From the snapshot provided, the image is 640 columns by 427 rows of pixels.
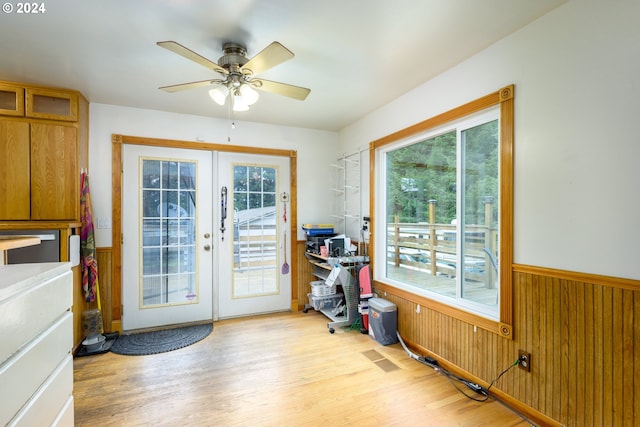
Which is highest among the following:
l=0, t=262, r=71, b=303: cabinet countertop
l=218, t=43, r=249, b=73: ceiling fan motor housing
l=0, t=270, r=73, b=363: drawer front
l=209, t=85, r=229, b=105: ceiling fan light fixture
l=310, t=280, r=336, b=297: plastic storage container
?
l=218, t=43, r=249, b=73: ceiling fan motor housing

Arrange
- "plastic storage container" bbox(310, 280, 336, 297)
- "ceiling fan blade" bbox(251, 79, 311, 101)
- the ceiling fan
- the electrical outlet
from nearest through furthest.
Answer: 1. the ceiling fan
2. the electrical outlet
3. "ceiling fan blade" bbox(251, 79, 311, 101)
4. "plastic storage container" bbox(310, 280, 336, 297)

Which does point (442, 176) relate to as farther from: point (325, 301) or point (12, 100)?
point (12, 100)

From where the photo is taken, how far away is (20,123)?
104 inches

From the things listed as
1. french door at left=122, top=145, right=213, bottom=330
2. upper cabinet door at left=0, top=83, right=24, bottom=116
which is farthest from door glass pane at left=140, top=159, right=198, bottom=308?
upper cabinet door at left=0, top=83, right=24, bottom=116

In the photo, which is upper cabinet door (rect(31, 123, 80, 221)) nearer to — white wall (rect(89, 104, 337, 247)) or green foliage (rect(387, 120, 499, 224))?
white wall (rect(89, 104, 337, 247))

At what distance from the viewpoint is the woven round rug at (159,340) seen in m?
2.88

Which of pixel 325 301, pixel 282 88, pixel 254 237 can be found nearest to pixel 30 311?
pixel 282 88

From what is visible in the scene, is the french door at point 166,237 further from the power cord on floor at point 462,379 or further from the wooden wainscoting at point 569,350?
the wooden wainscoting at point 569,350

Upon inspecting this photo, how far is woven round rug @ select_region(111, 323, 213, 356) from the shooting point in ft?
9.45

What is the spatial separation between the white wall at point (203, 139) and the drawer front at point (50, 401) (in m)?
2.48

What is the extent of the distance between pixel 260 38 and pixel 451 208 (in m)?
2.03

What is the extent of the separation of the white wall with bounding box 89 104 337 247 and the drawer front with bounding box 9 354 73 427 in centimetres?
248

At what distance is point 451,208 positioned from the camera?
259 centimetres

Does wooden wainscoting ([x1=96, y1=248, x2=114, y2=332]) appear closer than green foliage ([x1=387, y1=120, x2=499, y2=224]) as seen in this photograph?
No
